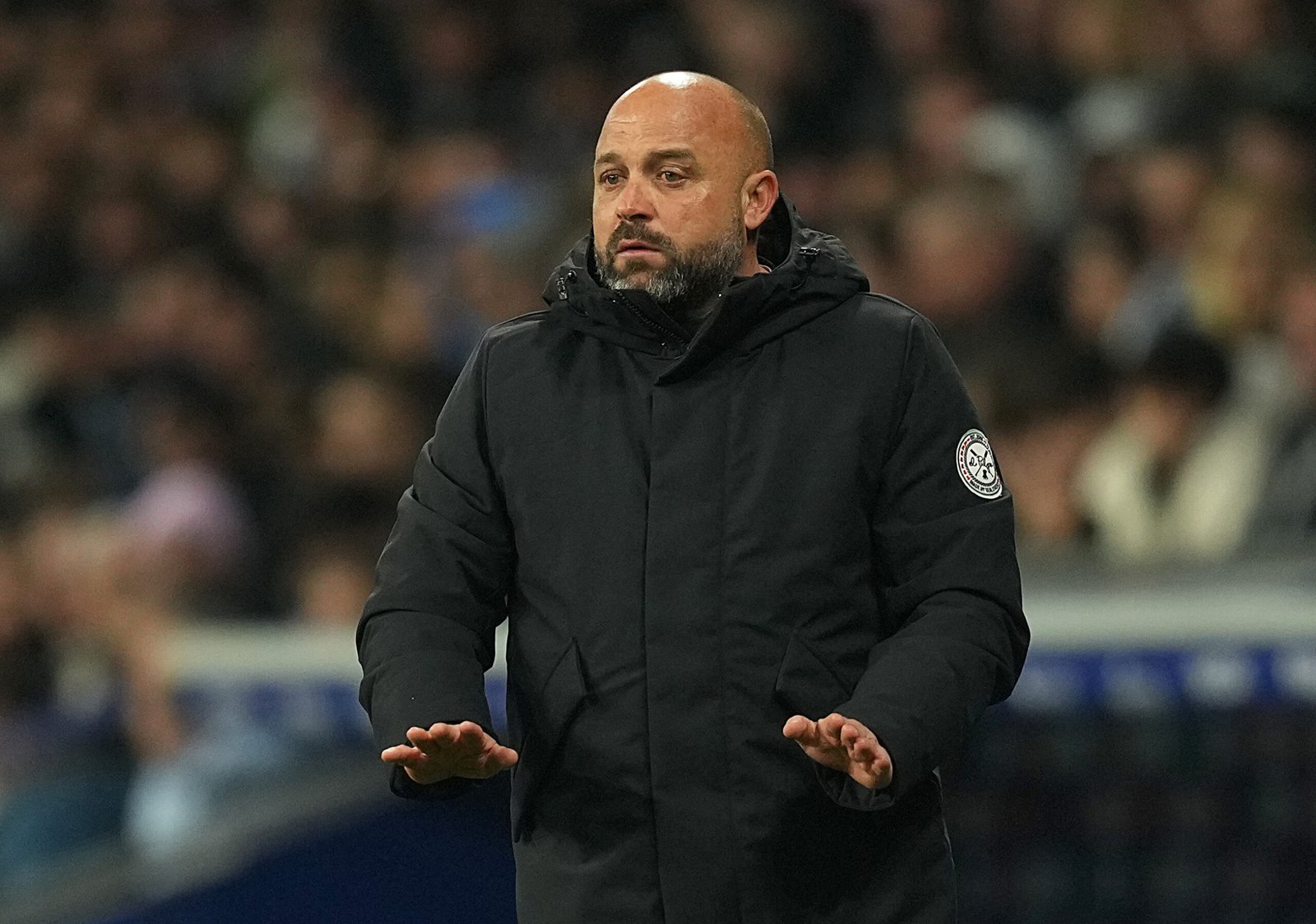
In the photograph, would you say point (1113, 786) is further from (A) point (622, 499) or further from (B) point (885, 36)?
(B) point (885, 36)

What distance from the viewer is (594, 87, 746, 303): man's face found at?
240 centimetres

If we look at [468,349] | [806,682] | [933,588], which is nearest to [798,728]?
[806,682]

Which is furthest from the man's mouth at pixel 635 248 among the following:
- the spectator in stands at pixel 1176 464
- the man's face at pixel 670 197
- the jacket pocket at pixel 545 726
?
the spectator in stands at pixel 1176 464

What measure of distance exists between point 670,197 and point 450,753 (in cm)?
68

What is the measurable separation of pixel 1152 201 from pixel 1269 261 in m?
0.42

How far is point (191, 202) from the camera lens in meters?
7.56

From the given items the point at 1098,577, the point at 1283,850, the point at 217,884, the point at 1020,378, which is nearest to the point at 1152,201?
the point at 1020,378

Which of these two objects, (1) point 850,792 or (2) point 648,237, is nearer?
(1) point 850,792

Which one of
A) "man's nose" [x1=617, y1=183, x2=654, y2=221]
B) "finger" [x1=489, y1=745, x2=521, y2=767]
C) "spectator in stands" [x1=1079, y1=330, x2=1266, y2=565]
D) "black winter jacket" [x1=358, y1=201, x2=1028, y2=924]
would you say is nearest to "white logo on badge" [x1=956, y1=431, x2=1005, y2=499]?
"black winter jacket" [x1=358, y1=201, x2=1028, y2=924]

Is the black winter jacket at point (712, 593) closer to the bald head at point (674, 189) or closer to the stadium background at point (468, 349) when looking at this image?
the bald head at point (674, 189)

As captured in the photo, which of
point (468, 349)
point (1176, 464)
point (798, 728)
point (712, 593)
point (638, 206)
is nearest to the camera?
point (798, 728)

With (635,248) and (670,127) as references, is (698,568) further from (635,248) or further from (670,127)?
(670,127)

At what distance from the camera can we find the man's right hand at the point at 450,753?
7.10 ft

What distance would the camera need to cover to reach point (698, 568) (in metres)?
2.30
